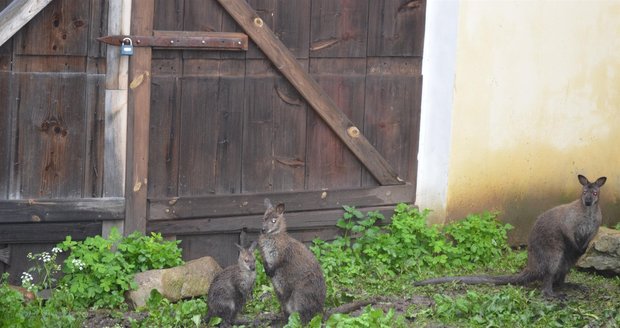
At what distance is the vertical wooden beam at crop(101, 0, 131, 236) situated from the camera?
30.4 feet

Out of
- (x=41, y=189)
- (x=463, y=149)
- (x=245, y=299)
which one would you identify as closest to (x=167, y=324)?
(x=245, y=299)

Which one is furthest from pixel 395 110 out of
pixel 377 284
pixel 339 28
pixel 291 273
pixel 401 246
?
pixel 291 273

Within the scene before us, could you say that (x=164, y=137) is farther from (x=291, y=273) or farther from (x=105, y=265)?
(x=291, y=273)

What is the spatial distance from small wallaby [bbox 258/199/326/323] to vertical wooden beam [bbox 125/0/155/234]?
1.27 meters

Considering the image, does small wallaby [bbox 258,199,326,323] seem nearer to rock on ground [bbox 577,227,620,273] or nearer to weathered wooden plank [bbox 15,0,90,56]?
weathered wooden plank [bbox 15,0,90,56]

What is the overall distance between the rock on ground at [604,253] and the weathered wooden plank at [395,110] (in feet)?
6.65

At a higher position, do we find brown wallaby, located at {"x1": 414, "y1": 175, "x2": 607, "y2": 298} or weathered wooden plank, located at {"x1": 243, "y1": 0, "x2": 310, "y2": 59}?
weathered wooden plank, located at {"x1": 243, "y1": 0, "x2": 310, "y2": 59}

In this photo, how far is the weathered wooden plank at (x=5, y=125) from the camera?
8.97 m

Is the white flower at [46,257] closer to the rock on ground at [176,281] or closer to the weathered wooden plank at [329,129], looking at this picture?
the rock on ground at [176,281]

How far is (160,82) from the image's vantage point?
9602 millimetres

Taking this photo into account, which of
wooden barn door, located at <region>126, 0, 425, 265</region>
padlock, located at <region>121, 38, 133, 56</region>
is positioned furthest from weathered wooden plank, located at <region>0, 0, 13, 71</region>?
wooden barn door, located at <region>126, 0, 425, 265</region>

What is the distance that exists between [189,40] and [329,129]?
1744 mm

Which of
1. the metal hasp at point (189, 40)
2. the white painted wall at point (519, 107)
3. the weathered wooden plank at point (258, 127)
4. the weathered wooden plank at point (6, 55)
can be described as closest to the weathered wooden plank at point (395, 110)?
the white painted wall at point (519, 107)

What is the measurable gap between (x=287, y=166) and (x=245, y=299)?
1.92 m
